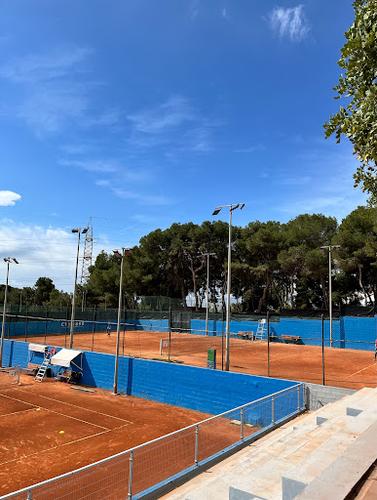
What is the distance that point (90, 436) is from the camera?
13297 millimetres

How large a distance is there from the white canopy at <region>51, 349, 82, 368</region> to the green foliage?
20193 mm

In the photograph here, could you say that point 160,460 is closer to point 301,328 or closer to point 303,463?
point 303,463

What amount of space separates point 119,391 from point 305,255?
1328 inches

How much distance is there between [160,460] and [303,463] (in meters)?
4.70

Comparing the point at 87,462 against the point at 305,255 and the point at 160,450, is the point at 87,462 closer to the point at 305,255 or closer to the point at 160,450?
the point at 160,450

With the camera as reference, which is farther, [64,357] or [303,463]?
[64,357]

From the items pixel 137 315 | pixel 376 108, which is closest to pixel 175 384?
pixel 376 108

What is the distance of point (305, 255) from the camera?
4741cm

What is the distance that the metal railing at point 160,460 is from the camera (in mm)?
7484

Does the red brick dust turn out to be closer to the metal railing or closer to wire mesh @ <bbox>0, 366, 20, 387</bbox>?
the metal railing

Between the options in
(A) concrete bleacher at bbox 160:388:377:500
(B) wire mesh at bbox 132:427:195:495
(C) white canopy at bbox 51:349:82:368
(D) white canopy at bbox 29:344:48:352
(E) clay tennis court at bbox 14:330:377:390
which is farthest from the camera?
(D) white canopy at bbox 29:344:48:352

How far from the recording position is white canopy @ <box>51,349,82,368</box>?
72.7ft

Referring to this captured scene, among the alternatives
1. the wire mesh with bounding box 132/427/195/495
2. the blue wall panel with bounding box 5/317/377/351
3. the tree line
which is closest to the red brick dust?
the wire mesh with bounding box 132/427/195/495

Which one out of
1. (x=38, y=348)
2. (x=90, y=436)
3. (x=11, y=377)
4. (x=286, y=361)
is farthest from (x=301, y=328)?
(x=90, y=436)
